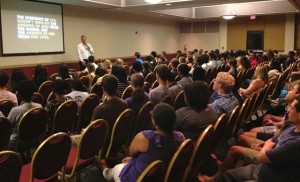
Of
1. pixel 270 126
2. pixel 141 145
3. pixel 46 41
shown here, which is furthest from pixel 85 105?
pixel 46 41

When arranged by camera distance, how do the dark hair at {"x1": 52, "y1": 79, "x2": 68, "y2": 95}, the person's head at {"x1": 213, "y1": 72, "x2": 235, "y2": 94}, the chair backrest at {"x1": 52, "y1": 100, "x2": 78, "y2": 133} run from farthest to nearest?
the dark hair at {"x1": 52, "y1": 79, "x2": 68, "y2": 95}
the person's head at {"x1": 213, "y1": 72, "x2": 235, "y2": 94}
the chair backrest at {"x1": 52, "y1": 100, "x2": 78, "y2": 133}

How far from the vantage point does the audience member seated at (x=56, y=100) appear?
12.0 ft

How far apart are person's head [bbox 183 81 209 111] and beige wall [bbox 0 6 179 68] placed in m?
7.15

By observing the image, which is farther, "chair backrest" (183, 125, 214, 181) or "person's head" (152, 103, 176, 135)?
"chair backrest" (183, 125, 214, 181)

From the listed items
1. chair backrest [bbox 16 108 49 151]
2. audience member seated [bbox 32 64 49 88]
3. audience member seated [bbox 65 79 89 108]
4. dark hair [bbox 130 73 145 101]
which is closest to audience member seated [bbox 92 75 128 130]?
dark hair [bbox 130 73 145 101]

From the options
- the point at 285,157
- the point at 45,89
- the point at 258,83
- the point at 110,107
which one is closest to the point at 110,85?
the point at 110,107

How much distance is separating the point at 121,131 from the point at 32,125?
37.2 inches

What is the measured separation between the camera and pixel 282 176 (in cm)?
206

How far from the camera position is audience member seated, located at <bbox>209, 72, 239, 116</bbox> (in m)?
3.34

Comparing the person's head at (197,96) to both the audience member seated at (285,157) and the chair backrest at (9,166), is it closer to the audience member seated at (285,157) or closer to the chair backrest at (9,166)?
the audience member seated at (285,157)

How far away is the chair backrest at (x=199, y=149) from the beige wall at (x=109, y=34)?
24.6 ft

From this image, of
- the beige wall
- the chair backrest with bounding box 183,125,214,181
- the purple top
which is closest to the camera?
the purple top

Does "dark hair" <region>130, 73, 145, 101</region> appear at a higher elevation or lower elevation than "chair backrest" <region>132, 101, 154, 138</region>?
higher

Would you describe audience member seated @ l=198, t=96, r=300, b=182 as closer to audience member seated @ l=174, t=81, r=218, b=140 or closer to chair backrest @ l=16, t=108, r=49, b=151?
audience member seated @ l=174, t=81, r=218, b=140
